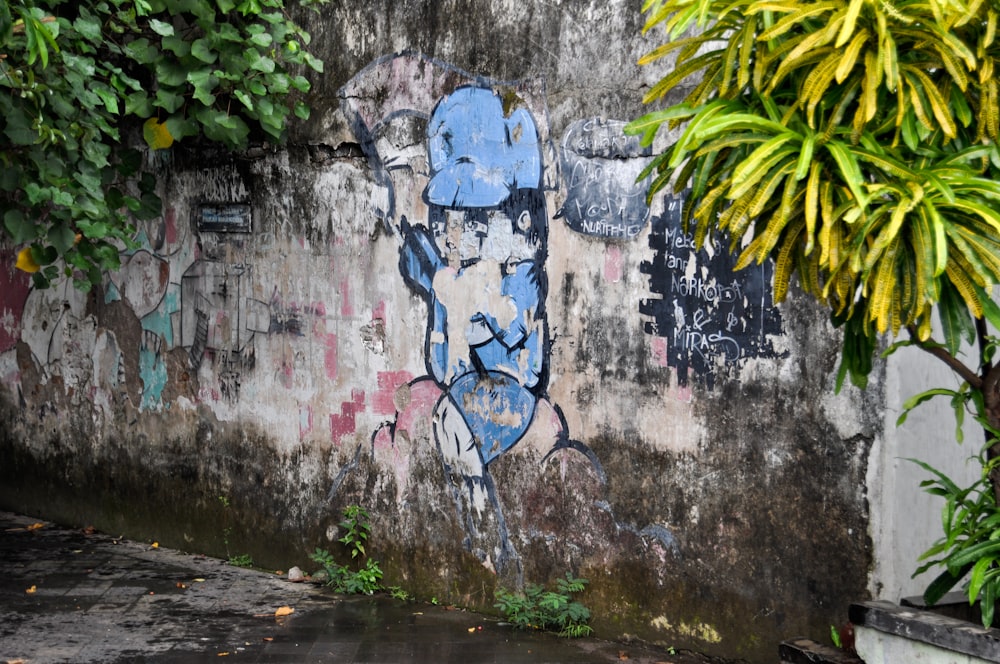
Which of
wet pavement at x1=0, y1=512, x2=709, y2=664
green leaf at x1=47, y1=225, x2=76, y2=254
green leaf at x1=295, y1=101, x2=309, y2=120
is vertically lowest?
wet pavement at x1=0, y1=512, x2=709, y2=664

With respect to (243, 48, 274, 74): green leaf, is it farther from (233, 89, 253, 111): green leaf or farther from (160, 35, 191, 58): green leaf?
(160, 35, 191, 58): green leaf

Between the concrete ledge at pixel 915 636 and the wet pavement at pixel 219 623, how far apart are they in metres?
1.73

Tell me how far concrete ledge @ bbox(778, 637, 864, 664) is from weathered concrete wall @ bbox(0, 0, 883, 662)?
877 millimetres

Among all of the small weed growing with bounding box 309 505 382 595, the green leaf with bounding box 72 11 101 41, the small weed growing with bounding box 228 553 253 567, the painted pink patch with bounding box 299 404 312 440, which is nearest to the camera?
the green leaf with bounding box 72 11 101 41

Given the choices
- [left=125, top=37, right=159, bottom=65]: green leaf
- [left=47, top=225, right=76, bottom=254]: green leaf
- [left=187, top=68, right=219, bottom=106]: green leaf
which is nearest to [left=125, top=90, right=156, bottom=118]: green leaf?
[left=125, top=37, right=159, bottom=65]: green leaf

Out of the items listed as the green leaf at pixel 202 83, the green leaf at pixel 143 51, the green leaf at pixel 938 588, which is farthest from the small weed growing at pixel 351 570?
the green leaf at pixel 938 588

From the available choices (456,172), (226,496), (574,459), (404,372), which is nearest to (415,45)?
(456,172)

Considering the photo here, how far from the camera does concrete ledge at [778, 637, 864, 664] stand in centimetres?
373

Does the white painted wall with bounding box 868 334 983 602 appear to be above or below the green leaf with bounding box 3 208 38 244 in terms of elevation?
below

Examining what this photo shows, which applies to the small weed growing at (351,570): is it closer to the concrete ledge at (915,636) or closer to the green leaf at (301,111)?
the green leaf at (301,111)

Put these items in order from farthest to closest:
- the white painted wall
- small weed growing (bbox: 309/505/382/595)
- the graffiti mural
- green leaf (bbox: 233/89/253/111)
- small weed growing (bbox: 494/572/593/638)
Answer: small weed growing (bbox: 309/505/382/595), green leaf (bbox: 233/89/253/111), small weed growing (bbox: 494/572/593/638), the graffiti mural, the white painted wall

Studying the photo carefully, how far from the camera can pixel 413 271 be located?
629cm

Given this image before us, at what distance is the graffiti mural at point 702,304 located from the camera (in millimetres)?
5016

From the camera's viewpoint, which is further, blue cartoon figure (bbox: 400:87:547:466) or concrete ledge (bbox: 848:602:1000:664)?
blue cartoon figure (bbox: 400:87:547:466)
